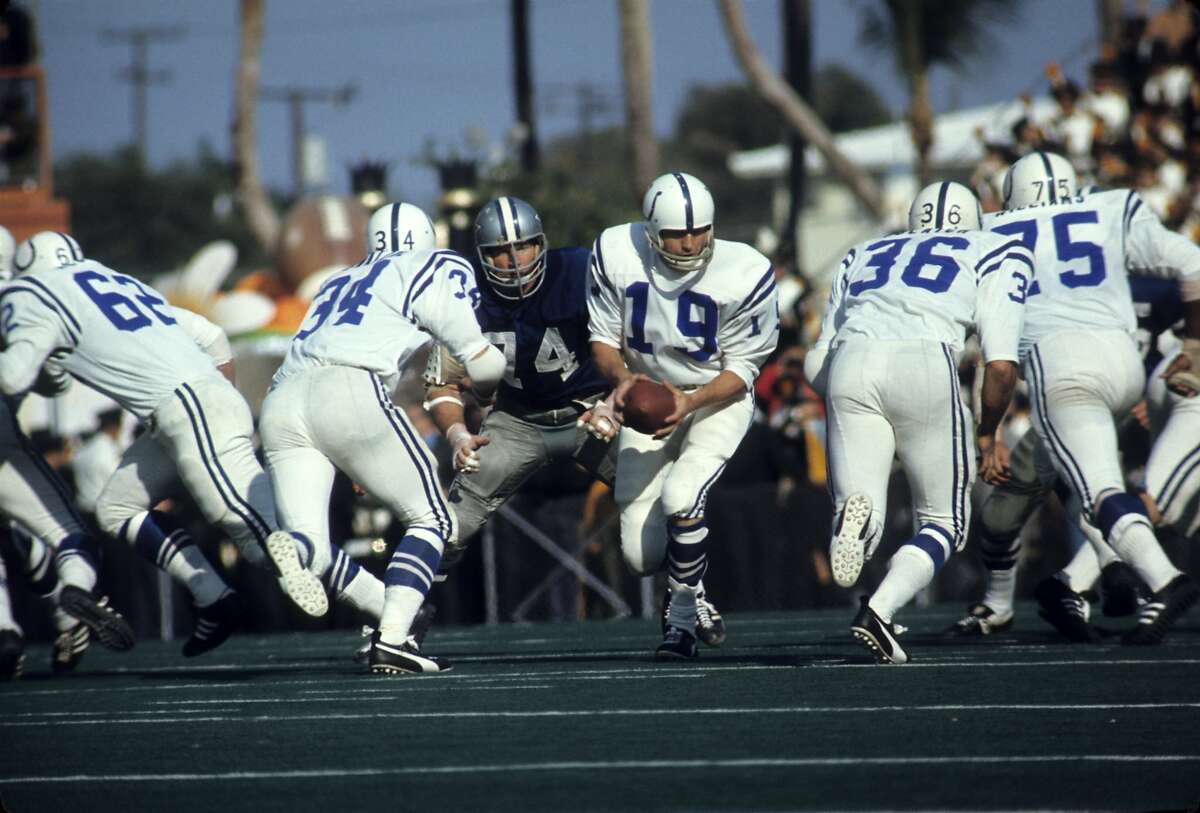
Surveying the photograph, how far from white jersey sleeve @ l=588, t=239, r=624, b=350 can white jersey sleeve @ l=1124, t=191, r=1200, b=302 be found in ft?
7.08

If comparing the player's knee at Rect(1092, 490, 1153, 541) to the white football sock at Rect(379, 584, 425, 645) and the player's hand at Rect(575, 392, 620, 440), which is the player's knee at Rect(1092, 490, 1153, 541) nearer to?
the player's hand at Rect(575, 392, 620, 440)

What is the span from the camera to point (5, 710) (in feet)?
23.2

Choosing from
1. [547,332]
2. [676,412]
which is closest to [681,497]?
[676,412]

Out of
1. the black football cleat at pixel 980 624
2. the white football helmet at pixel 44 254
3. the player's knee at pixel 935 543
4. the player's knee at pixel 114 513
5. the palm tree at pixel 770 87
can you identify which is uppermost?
the palm tree at pixel 770 87

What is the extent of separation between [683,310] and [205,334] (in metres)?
2.20

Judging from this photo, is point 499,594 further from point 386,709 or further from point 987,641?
point 386,709

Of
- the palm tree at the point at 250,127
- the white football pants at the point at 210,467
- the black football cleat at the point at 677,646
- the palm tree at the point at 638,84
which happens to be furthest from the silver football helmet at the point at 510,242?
the palm tree at the point at 250,127

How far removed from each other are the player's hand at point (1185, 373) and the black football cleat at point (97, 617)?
4525 mm

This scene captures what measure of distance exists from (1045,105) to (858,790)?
3964 cm

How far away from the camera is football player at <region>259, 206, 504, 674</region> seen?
714cm

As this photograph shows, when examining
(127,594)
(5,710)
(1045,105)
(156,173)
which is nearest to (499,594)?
(127,594)

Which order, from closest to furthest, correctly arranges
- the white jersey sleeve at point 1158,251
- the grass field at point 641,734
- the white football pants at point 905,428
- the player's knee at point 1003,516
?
the grass field at point 641,734 → the white football pants at point 905,428 → the white jersey sleeve at point 1158,251 → the player's knee at point 1003,516

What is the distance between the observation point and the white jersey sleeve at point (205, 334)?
8.18 meters

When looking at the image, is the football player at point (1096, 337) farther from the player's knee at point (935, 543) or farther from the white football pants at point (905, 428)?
the player's knee at point (935, 543)
